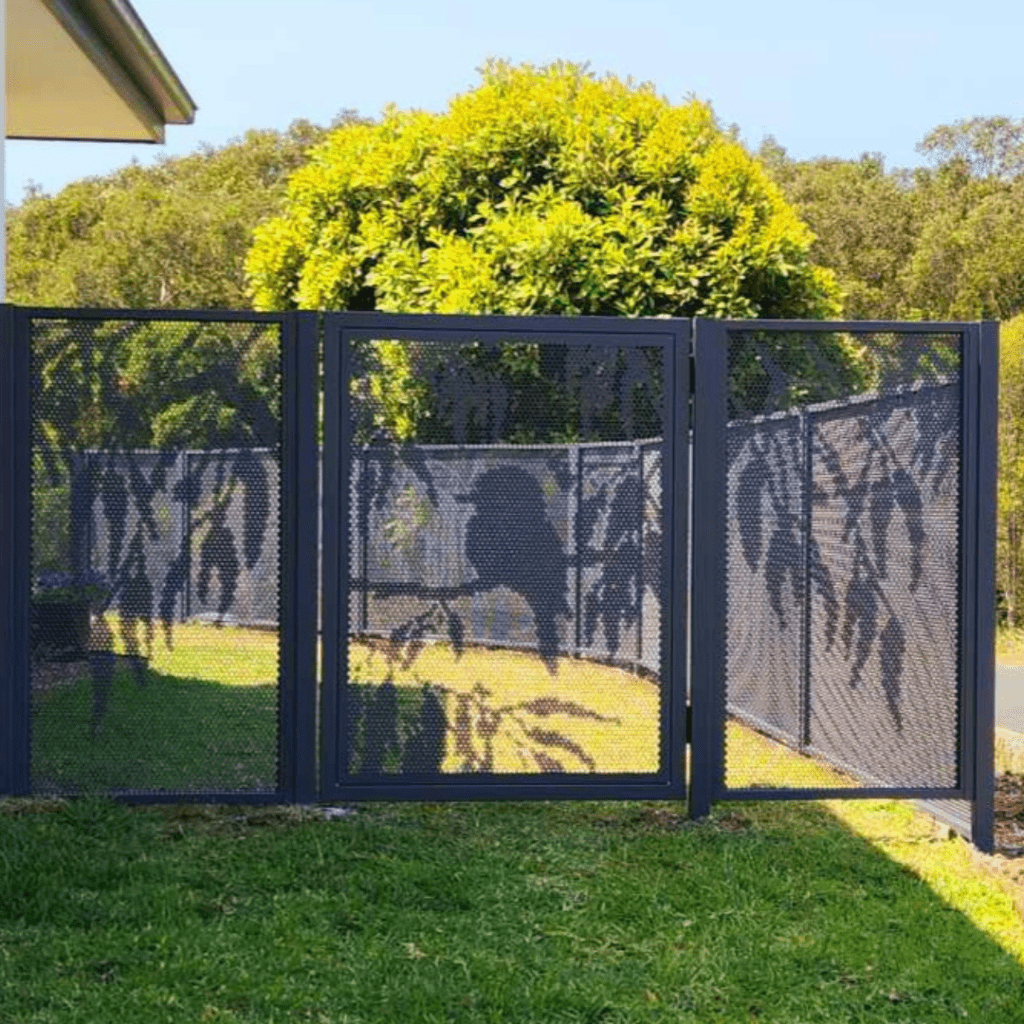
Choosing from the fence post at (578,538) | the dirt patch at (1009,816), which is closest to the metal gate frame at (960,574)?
the dirt patch at (1009,816)

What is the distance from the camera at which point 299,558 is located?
5.19 metres

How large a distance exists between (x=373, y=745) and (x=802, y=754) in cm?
158

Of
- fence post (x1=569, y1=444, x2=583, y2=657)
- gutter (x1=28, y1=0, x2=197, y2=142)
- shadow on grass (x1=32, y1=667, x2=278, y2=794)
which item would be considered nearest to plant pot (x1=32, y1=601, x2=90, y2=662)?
shadow on grass (x1=32, y1=667, x2=278, y2=794)

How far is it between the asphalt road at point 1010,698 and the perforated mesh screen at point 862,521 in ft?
10.2

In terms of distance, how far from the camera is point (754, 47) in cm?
2886

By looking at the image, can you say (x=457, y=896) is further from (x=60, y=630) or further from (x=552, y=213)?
(x=552, y=213)

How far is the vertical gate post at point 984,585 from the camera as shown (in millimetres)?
5305

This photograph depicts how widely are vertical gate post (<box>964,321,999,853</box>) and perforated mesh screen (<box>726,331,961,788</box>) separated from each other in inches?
2.9

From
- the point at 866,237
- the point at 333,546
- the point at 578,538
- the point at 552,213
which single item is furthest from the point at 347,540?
the point at 866,237

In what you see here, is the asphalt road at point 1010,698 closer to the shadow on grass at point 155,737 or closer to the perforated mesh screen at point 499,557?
the perforated mesh screen at point 499,557

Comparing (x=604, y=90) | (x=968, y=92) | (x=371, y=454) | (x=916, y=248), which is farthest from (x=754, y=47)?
(x=371, y=454)

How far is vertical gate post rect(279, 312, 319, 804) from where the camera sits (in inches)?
205

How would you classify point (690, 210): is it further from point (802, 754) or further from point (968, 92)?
point (968, 92)

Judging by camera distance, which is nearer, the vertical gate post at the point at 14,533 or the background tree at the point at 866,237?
the vertical gate post at the point at 14,533
